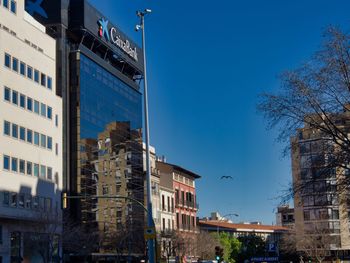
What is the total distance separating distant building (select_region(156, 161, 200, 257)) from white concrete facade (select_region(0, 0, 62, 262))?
1338 inches

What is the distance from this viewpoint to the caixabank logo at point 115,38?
92.6 metres

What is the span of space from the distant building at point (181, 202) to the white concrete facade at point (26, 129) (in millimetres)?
33987

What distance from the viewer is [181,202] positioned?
380 ft

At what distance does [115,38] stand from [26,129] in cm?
3512

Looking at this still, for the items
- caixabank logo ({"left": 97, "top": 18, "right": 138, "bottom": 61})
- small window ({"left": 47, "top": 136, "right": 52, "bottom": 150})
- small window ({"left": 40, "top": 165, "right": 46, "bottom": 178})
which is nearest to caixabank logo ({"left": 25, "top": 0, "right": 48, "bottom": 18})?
caixabank logo ({"left": 97, "top": 18, "right": 138, "bottom": 61})

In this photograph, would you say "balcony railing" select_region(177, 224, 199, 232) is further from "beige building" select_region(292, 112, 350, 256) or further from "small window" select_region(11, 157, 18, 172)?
"beige building" select_region(292, 112, 350, 256)

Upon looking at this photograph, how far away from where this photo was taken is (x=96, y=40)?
90938 mm

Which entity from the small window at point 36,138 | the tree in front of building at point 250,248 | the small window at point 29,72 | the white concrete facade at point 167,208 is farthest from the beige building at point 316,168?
the tree in front of building at point 250,248

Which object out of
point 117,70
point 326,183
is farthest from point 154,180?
point 326,183

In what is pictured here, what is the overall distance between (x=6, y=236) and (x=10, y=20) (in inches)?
846

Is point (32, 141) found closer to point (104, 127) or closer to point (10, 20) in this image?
point (10, 20)

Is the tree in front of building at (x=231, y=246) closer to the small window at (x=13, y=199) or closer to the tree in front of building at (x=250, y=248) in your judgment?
the tree in front of building at (x=250, y=248)

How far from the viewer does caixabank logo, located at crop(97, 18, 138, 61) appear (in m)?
92.6

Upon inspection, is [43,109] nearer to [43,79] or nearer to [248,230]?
[43,79]
